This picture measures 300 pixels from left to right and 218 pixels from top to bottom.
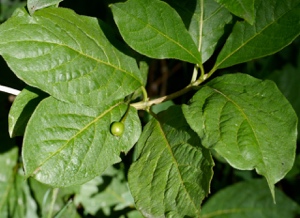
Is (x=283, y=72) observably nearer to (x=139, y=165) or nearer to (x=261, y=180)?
(x=261, y=180)

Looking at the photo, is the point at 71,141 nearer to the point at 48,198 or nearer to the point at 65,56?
the point at 65,56

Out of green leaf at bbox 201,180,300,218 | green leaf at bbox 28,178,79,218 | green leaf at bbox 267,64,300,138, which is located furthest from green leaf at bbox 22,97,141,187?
green leaf at bbox 267,64,300,138

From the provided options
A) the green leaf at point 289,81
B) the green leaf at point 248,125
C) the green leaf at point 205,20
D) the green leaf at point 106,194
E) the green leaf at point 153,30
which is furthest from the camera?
the green leaf at point 289,81

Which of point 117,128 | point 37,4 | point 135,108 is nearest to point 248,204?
point 135,108

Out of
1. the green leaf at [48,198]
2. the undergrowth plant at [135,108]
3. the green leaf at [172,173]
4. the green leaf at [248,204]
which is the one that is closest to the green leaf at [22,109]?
the undergrowth plant at [135,108]

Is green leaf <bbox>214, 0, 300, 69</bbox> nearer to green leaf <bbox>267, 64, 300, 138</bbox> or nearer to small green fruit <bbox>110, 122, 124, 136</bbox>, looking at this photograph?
small green fruit <bbox>110, 122, 124, 136</bbox>

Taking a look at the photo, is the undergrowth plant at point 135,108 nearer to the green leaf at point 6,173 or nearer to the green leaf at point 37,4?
the green leaf at point 37,4

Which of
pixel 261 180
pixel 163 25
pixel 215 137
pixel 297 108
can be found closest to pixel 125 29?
pixel 163 25
